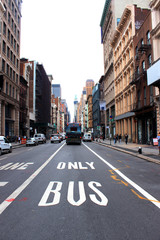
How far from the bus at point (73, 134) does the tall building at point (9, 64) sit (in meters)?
12.7

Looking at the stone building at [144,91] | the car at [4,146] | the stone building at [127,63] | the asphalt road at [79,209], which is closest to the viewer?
the asphalt road at [79,209]

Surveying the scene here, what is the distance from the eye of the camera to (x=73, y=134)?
31.3m

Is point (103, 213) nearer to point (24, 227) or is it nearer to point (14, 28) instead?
point (24, 227)

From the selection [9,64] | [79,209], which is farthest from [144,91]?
[9,64]

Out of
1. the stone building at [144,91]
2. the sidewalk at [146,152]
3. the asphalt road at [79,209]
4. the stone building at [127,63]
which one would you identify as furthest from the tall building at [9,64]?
the asphalt road at [79,209]

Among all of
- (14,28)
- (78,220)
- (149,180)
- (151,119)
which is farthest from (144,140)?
(14,28)

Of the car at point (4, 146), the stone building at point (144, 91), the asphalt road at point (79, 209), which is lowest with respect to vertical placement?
the asphalt road at point (79, 209)

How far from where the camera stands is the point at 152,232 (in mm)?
3461

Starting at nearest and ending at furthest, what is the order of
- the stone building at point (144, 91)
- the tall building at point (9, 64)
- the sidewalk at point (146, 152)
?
the sidewalk at point (146, 152) → the stone building at point (144, 91) → the tall building at point (9, 64)

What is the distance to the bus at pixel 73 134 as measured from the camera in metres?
31.3

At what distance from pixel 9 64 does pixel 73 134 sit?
2044 centimetres

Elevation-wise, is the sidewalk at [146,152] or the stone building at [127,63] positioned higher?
the stone building at [127,63]

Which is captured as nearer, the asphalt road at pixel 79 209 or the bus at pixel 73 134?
the asphalt road at pixel 79 209

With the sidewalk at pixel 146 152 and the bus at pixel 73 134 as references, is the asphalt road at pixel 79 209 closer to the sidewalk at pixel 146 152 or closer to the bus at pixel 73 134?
the sidewalk at pixel 146 152
